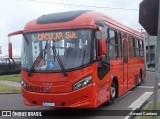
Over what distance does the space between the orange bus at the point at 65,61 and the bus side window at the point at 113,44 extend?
0.92m

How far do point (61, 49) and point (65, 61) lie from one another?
0.41 meters

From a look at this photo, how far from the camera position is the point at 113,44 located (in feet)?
42.7

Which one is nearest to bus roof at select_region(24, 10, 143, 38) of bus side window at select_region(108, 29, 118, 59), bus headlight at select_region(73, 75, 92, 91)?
bus side window at select_region(108, 29, 118, 59)

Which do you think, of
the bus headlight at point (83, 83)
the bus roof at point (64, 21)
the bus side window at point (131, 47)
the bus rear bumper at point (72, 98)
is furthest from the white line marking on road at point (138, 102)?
the bus roof at point (64, 21)

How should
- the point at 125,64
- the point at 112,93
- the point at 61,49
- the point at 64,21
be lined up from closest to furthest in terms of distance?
1. the point at 61,49
2. the point at 64,21
3. the point at 112,93
4. the point at 125,64

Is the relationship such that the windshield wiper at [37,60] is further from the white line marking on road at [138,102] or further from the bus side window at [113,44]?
the white line marking on road at [138,102]

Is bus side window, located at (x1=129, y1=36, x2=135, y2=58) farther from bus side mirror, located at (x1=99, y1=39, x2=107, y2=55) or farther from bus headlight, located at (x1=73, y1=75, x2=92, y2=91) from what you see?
bus headlight, located at (x1=73, y1=75, x2=92, y2=91)

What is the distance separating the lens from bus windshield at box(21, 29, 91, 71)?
400 inches

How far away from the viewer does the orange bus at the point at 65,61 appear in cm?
996

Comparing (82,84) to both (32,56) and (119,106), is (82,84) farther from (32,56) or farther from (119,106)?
(119,106)

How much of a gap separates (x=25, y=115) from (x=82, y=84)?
8.41 feet

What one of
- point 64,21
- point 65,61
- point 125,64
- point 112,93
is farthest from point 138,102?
point 64,21

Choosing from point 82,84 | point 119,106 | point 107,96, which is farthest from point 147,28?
point 119,106

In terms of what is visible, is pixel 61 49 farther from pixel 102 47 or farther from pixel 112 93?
pixel 112 93
